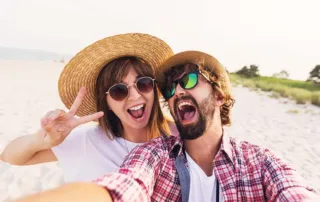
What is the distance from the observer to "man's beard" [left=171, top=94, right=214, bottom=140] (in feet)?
7.81

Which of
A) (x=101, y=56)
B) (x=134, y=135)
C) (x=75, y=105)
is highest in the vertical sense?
(x=101, y=56)

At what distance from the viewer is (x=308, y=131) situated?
9852 mm

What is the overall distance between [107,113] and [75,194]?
1.71 meters

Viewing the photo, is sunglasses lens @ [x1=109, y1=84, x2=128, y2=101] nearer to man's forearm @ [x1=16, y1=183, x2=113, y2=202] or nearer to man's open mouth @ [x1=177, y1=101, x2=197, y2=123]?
man's open mouth @ [x1=177, y1=101, x2=197, y2=123]

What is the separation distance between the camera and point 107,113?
3127mm

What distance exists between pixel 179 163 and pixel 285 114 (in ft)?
37.2

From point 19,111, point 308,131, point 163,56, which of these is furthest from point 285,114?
point 163,56

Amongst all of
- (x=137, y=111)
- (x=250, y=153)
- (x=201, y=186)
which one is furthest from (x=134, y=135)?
(x=250, y=153)

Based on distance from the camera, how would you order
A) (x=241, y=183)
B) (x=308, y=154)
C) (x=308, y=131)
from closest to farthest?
(x=241, y=183)
(x=308, y=154)
(x=308, y=131)

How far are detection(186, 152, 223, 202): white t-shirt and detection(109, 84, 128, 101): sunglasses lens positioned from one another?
33.4 inches

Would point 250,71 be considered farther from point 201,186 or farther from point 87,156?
point 201,186

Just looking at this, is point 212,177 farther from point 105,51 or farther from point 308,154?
point 308,154

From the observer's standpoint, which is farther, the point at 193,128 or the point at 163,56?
the point at 163,56

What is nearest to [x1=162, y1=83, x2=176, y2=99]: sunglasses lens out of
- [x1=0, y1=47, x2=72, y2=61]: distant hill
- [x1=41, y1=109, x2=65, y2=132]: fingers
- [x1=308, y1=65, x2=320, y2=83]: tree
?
[x1=41, y1=109, x2=65, y2=132]: fingers
